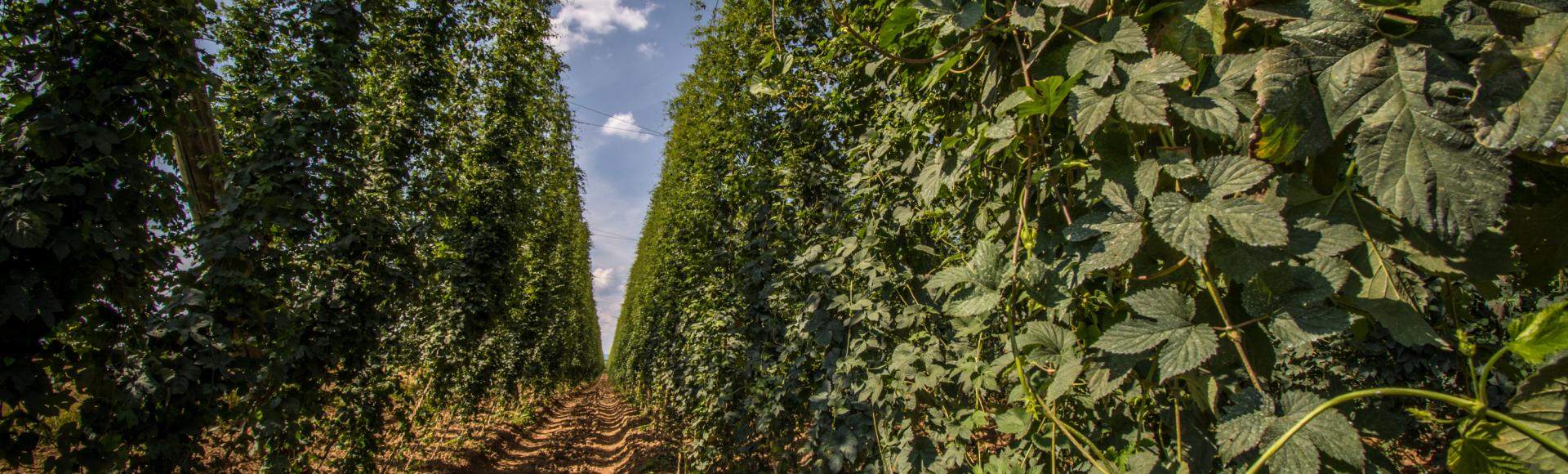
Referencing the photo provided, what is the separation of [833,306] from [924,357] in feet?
2.32

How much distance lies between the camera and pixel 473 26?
5.32 metres

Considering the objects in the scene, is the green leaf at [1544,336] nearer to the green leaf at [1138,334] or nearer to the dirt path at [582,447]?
the green leaf at [1138,334]

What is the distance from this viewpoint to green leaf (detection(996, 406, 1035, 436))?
3.58ft

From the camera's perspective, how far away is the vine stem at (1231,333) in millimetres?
619

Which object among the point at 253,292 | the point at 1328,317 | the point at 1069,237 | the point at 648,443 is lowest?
the point at 648,443

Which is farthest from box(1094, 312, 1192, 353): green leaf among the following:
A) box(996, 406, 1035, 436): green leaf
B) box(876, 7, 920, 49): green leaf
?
box(876, 7, 920, 49): green leaf

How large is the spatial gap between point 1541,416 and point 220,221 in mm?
3658

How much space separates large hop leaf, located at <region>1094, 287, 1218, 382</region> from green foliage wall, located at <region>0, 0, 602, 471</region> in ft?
9.50

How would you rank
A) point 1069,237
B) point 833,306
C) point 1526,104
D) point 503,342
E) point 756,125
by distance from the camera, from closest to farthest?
1. point 1526,104
2. point 1069,237
3. point 833,306
4. point 756,125
5. point 503,342

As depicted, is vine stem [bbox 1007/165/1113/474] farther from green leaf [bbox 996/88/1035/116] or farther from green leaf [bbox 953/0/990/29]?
green leaf [bbox 953/0/990/29]

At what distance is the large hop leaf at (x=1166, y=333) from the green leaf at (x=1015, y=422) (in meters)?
0.47

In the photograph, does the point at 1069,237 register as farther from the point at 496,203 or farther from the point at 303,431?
the point at 496,203

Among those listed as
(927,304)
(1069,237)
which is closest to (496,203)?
(927,304)

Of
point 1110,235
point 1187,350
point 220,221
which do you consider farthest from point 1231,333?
point 220,221
